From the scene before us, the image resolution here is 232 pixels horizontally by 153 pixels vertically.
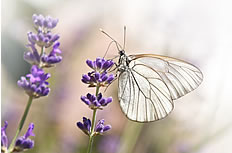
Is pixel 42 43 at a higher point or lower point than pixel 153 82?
lower

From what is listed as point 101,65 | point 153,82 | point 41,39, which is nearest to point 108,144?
point 153,82

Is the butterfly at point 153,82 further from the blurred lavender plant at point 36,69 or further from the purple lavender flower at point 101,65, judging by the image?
the blurred lavender plant at point 36,69

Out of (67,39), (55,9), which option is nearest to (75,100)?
(67,39)

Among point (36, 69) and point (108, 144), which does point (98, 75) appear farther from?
point (108, 144)

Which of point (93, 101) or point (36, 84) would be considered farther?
point (93, 101)

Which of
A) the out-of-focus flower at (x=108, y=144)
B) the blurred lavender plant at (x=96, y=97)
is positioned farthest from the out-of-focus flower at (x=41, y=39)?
the out-of-focus flower at (x=108, y=144)

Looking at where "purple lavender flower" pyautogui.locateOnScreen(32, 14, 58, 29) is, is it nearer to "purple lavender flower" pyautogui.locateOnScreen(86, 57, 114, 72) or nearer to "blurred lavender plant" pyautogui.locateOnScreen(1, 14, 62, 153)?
"blurred lavender plant" pyautogui.locateOnScreen(1, 14, 62, 153)

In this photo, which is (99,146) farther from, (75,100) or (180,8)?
(180,8)
